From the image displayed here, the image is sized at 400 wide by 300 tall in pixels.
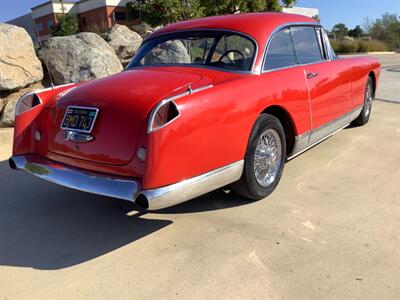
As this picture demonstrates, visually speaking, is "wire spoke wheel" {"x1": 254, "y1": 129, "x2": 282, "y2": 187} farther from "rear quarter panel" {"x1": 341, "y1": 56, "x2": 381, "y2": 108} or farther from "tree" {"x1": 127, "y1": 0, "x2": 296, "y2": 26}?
"tree" {"x1": 127, "y1": 0, "x2": 296, "y2": 26}

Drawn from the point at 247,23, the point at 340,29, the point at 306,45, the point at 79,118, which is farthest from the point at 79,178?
the point at 340,29

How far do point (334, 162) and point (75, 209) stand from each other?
111 inches

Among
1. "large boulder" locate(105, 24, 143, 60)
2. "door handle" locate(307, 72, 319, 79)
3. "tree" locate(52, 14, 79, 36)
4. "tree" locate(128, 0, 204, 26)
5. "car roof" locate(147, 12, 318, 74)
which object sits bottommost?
"door handle" locate(307, 72, 319, 79)

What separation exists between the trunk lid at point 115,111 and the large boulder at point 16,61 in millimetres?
4355

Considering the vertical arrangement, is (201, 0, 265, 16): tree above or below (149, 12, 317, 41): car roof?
above

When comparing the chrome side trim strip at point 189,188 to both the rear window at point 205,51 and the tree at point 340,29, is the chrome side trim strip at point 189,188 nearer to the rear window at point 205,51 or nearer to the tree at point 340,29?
the rear window at point 205,51

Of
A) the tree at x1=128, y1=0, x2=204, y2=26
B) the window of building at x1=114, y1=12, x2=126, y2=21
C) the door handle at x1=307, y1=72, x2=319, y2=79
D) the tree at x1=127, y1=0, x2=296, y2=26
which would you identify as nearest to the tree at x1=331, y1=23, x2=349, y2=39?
the window of building at x1=114, y1=12, x2=126, y2=21

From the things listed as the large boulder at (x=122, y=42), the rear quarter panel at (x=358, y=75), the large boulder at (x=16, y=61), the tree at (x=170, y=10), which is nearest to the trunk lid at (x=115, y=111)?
the rear quarter panel at (x=358, y=75)

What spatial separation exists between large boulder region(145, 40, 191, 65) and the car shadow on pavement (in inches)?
53.3

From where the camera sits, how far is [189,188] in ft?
9.23

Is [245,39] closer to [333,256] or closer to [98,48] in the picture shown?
[333,256]

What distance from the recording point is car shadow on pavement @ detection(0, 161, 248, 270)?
2.90m

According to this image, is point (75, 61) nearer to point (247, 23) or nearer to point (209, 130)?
point (247, 23)

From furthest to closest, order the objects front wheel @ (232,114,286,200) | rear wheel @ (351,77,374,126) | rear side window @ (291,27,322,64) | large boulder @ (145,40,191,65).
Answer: rear wheel @ (351,77,374,126) → rear side window @ (291,27,322,64) → large boulder @ (145,40,191,65) → front wheel @ (232,114,286,200)
